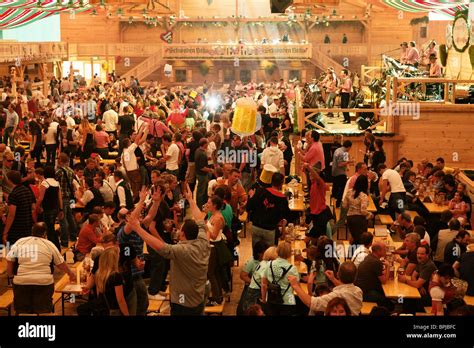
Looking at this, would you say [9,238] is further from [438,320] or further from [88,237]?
[438,320]

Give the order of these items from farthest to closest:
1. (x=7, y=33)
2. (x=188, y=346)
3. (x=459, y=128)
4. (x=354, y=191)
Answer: (x=7, y=33), (x=459, y=128), (x=354, y=191), (x=188, y=346)

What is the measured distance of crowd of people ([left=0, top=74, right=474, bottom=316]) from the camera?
21.2ft

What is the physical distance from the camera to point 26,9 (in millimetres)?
24812

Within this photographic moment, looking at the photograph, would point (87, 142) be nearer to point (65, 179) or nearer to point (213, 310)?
point (65, 179)

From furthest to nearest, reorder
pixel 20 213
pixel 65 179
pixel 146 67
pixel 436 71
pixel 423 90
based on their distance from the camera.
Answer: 1. pixel 146 67
2. pixel 436 71
3. pixel 423 90
4. pixel 65 179
5. pixel 20 213

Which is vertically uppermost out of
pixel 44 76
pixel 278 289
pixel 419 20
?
pixel 419 20

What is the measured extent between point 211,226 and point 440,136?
8863 mm

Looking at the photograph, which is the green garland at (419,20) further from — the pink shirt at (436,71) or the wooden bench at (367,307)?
the wooden bench at (367,307)

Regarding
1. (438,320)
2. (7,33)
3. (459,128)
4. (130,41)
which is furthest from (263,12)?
(438,320)

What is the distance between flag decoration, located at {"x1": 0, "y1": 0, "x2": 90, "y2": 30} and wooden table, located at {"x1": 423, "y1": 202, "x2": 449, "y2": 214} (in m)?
13.3

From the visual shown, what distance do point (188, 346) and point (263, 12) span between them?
33.9 meters

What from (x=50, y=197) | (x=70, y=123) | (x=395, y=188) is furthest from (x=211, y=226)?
(x=70, y=123)

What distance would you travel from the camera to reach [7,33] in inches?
1283

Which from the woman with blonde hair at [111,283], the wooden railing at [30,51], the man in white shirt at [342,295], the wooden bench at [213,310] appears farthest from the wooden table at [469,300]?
the wooden railing at [30,51]
